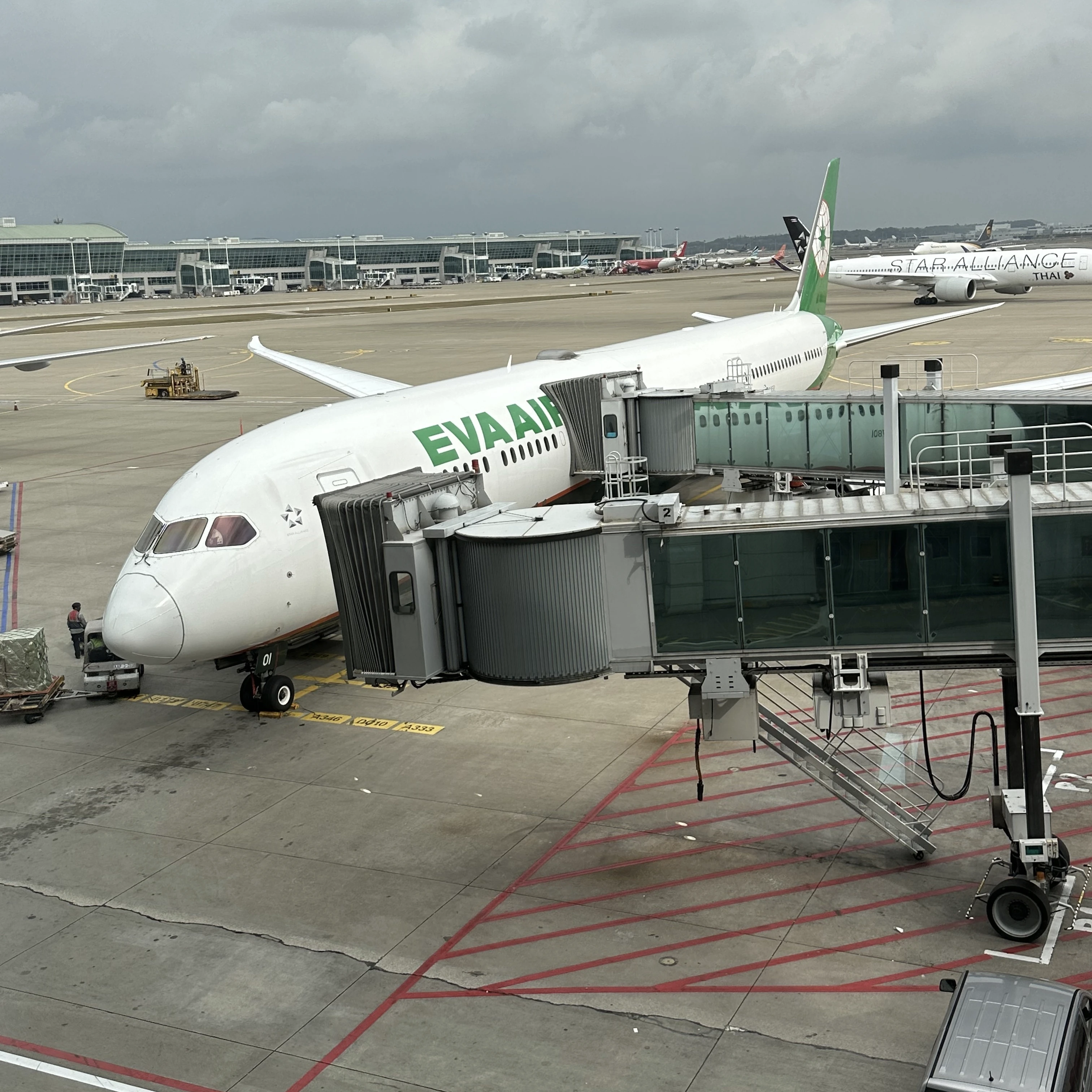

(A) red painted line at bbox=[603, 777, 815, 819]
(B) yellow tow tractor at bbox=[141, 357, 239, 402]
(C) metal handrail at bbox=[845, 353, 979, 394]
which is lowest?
(A) red painted line at bbox=[603, 777, 815, 819]

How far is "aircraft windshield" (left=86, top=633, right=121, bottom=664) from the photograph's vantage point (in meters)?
22.9

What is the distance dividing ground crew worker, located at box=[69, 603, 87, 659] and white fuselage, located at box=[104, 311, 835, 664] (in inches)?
170

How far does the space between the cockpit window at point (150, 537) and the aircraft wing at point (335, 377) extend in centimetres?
1736

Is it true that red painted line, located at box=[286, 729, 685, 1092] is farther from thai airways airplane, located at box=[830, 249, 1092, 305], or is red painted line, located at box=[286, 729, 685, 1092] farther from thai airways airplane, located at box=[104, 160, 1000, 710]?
thai airways airplane, located at box=[830, 249, 1092, 305]

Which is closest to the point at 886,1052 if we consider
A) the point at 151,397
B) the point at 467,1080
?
the point at 467,1080

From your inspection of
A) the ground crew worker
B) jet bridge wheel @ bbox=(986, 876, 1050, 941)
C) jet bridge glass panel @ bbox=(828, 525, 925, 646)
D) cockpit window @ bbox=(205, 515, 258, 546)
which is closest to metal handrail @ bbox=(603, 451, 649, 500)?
jet bridge glass panel @ bbox=(828, 525, 925, 646)

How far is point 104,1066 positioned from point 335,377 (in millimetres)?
31864

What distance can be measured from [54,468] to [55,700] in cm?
2761

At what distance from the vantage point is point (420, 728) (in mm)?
20766

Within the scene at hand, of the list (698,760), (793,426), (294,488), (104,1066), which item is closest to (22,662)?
(294,488)

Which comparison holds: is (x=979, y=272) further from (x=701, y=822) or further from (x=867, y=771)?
(x=701, y=822)

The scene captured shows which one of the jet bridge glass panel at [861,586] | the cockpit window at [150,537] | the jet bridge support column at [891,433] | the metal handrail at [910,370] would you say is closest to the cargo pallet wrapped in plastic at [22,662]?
the cockpit window at [150,537]

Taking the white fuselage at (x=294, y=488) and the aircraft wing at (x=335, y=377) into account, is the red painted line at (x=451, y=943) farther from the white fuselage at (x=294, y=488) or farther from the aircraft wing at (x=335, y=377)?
the aircraft wing at (x=335, y=377)

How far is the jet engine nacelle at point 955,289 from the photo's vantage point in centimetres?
10312
